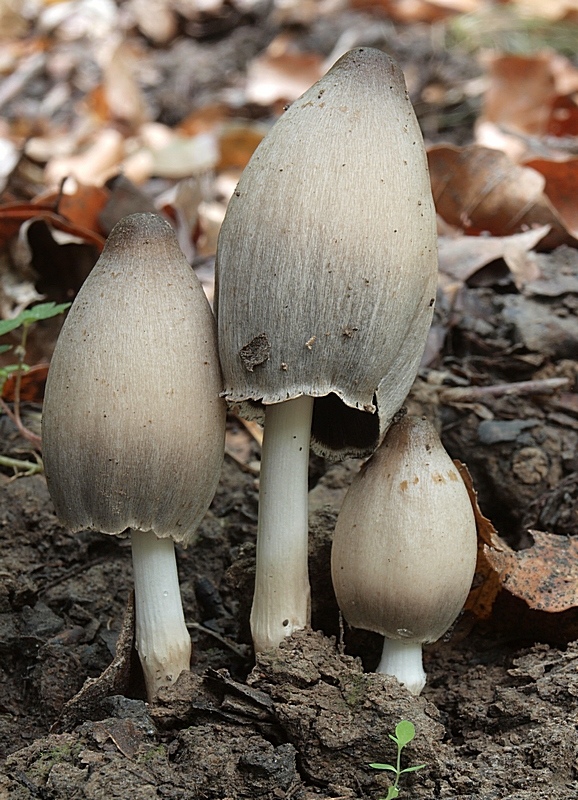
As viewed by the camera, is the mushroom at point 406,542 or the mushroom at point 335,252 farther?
the mushroom at point 406,542

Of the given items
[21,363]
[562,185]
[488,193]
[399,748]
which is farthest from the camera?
[562,185]

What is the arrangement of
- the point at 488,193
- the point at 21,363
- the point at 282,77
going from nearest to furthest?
the point at 21,363 → the point at 488,193 → the point at 282,77

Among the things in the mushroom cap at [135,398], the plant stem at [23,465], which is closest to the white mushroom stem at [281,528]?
the mushroom cap at [135,398]

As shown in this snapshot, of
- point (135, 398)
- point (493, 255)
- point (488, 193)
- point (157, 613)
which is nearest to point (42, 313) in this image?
point (135, 398)

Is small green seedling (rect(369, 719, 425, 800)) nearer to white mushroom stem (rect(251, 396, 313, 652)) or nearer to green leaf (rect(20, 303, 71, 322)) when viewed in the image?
white mushroom stem (rect(251, 396, 313, 652))

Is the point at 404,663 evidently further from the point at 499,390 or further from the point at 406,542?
the point at 499,390

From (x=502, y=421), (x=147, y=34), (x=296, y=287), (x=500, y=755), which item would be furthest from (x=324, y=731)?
(x=147, y=34)

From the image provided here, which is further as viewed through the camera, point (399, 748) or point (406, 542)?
point (406, 542)

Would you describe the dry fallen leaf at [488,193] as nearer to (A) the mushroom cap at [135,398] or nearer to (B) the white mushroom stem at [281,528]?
(B) the white mushroom stem at [281,528]
